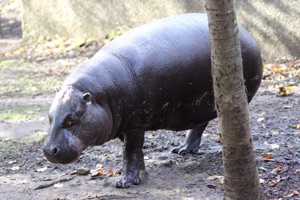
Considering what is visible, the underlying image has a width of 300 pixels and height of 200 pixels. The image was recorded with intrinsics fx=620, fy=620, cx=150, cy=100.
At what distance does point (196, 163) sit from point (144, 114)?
2.72 feet

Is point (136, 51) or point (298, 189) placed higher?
point (136, 51)

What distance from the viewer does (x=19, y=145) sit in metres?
6.57

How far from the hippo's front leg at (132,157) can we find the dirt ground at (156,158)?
87mm

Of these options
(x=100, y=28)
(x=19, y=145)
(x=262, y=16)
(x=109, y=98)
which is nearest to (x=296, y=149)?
(x=109, y=98)

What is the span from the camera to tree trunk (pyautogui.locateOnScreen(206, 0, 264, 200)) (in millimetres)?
3510

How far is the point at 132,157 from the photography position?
16.6 feet

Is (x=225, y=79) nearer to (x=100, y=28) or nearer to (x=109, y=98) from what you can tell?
(x=109, y=98)

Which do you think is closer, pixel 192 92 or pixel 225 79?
pixel 225 79

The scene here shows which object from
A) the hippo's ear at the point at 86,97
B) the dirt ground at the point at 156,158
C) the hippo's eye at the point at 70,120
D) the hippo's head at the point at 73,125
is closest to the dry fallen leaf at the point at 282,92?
the dirt ground at the point at 156,158

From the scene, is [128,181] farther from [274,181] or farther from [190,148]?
[274,181]

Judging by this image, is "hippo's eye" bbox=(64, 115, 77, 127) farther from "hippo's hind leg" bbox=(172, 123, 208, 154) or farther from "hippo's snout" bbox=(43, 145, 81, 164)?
"hippo's hind leg" bbox=(172, 123, 208, 154)

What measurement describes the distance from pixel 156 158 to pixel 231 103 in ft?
7.16

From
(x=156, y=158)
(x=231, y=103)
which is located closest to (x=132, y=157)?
(x=156, y=158)

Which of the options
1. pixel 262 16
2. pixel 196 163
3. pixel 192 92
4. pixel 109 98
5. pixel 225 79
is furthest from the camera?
pixel 262 16
